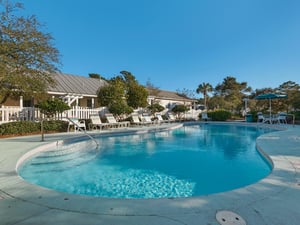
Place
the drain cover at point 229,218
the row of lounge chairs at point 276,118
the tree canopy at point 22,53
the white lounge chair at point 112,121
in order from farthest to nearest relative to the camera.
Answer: the row of lounge chairs at point 276,118
the white lounge chair at point 112,121
the tree canopy at point 22,53
the drain cover at point 229,218

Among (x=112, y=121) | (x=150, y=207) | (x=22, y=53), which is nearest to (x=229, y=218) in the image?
(x=150, y=207)

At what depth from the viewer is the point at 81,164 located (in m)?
5.43

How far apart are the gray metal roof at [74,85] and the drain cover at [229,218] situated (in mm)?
14711

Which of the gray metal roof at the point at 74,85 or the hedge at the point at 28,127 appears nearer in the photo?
the hedge at the point at 28,127

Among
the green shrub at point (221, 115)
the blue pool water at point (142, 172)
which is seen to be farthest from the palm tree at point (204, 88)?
the blue pool water at point (142, 172)

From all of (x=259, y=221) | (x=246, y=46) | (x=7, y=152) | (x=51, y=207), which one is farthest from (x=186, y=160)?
(x=246, y=46)

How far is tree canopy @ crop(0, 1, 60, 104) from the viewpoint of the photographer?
880 cm

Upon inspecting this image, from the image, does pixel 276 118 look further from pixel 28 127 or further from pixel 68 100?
pixel 28 127

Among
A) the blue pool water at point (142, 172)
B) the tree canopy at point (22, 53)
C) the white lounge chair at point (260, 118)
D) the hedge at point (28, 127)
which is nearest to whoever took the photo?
the blue pool water at point (142, 172)

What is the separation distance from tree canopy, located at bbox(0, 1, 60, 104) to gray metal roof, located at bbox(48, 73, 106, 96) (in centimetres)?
397

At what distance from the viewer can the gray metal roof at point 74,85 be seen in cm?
1531

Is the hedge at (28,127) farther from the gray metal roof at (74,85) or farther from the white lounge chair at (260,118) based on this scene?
the white lounge chair at (260,118)

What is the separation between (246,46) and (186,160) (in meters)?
15.3

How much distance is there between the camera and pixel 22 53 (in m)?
9.34
